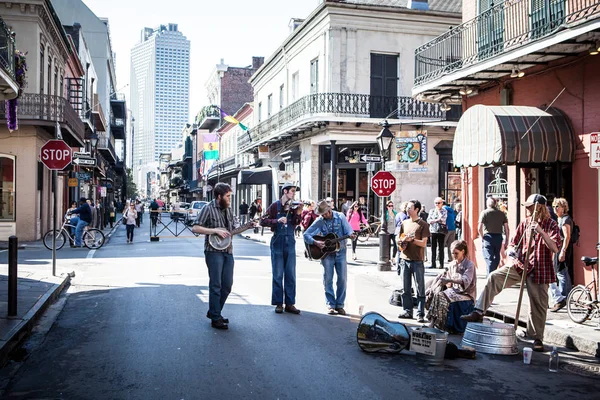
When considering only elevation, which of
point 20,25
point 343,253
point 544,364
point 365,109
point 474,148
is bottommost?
point 544,364

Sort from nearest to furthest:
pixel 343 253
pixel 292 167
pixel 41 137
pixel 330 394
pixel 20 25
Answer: pixel 330 394, pixel 343 253, pixel 20 25, pixel 41 137, pixel 292 167

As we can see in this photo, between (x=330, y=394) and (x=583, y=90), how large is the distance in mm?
8191

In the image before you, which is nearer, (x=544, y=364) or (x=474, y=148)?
(x=544, y=364)

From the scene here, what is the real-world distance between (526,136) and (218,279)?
6.21 meters

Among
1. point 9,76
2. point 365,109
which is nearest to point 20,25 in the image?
point 9,76

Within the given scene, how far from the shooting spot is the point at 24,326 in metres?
7.65

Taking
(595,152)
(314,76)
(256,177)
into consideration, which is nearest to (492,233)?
(595,152)

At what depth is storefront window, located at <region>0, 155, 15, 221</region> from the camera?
23.8 metres

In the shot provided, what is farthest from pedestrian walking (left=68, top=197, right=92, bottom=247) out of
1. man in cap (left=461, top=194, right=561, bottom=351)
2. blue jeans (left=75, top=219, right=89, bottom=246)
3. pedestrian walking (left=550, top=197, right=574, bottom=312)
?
man in cap (left=461, top=194, right=561, bottom=351)

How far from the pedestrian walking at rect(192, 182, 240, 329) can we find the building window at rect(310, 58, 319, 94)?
2036cm

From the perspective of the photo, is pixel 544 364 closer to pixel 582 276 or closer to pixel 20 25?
pixel 582 276

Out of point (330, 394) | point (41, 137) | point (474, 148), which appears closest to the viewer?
point (330, 394)

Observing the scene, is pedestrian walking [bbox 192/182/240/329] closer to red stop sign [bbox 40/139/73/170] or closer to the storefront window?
red stop sign [bbox 40/139/73/170]

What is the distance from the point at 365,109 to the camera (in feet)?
88.0
